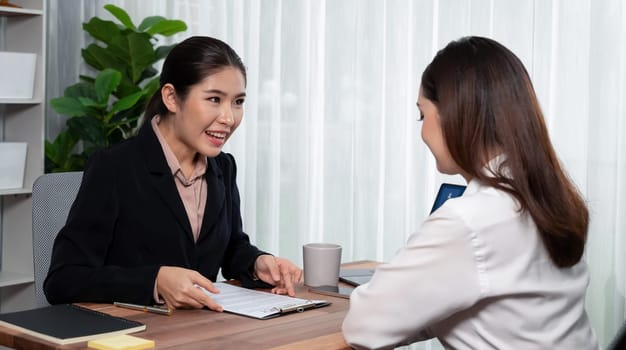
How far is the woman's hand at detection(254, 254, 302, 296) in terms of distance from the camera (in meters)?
2.01

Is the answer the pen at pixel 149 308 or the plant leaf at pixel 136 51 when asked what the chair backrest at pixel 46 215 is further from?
the plant leaf at pixel 136 51

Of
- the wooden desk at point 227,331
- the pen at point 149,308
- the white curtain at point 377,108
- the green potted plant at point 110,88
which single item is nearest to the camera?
the wooden desk at point 227,331

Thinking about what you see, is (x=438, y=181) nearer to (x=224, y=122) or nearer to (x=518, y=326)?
(x=224, y=122)

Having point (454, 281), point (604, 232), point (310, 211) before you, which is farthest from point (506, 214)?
point (310, 211)

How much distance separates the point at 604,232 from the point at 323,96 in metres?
1.23

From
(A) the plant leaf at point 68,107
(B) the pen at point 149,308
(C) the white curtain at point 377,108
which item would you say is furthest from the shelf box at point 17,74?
(B) the pen at point 149,308

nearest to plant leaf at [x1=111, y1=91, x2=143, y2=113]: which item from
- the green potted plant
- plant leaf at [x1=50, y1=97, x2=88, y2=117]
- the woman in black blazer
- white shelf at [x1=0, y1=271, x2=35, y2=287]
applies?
the green potted plant

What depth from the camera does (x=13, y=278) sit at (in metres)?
3.69

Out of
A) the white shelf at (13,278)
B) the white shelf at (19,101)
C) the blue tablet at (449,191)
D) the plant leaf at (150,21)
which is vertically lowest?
the white shelf at (13,278)

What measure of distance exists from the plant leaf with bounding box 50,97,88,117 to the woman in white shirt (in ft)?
8.42

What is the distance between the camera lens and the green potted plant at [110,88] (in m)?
3.72

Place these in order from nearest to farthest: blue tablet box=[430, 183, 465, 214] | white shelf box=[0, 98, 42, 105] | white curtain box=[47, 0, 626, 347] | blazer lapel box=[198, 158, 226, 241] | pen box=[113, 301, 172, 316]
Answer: pen box=[113, 301, 172, 316] → blazer lapel box=[198, 158, 226, 241] → blue tablet box=[430, 183, 465, 214] → white curtain box=[47, 0, 626, 347] → white shelf box=[0, 98, 42, 105]

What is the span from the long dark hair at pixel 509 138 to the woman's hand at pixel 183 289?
61 cm

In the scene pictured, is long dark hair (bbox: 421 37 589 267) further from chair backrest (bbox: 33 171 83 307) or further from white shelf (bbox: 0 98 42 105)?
white shelf (bbox: 0 98 42 105)
